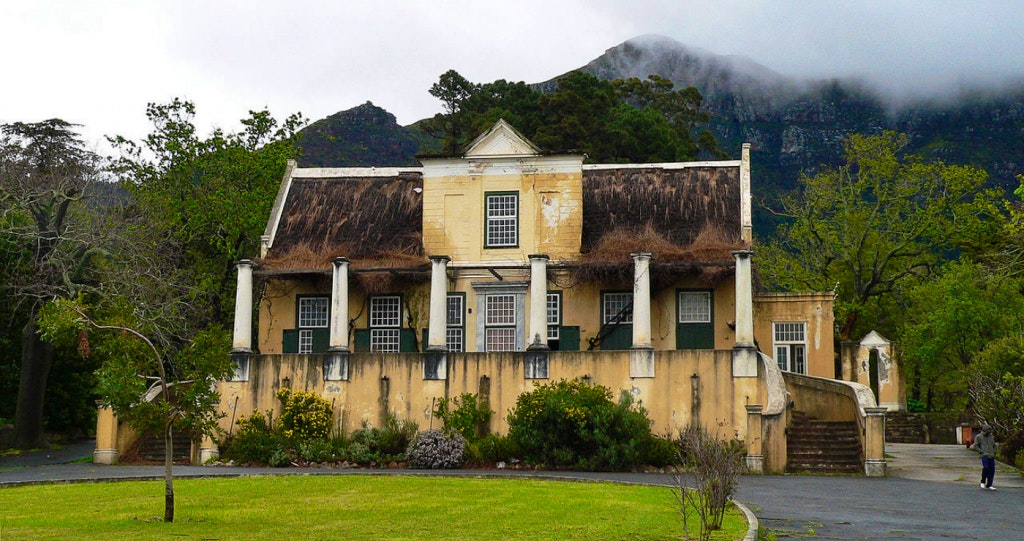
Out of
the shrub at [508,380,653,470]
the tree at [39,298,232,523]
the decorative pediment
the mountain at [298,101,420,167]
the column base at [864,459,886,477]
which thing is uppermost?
the mountain at [298,101,420,167]

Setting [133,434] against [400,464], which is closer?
[400,464]

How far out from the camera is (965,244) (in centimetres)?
6034

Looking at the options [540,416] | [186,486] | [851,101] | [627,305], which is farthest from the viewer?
[851,101]

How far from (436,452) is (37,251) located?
16.2 m

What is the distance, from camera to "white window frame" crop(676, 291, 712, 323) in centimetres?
3797

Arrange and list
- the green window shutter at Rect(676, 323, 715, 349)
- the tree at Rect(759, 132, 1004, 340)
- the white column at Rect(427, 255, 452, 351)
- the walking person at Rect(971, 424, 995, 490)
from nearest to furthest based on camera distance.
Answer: the walking person at Rect(971, 424, 995, 490) → the white column at Rect(427, 255, 452, 351) → the green window shutter at Rect(676, 323, 715, 349) → the tree at Rect(759, 132, 1004, 340)

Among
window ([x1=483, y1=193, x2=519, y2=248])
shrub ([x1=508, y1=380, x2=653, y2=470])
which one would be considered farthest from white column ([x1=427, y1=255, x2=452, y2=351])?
shrub ([x1=508, y1=380, x2=653, y2=470])

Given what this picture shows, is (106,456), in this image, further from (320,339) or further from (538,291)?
(538,291)

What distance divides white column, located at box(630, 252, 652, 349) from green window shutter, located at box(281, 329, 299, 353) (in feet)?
38.3

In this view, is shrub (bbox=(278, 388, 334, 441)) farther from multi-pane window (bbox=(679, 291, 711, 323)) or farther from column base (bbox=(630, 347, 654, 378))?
multi-pane window (bbox=(679, 291, 711, 323))

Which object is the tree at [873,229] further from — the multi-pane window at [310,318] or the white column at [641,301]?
the multi-pane window at [310,318]

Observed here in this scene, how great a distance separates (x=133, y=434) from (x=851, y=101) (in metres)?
125

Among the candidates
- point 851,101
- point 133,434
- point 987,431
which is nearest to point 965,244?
point 987,431

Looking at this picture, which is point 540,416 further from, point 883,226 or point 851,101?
point 851,101
